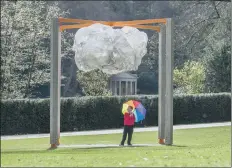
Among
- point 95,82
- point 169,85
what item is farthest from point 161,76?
point 95,82

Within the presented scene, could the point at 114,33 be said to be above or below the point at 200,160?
above

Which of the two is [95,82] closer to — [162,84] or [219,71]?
[219,71]

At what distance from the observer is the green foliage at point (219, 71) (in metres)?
38.2

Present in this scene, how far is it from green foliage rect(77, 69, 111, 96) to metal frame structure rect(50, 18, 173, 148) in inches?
600

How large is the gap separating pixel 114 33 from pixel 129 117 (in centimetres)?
249

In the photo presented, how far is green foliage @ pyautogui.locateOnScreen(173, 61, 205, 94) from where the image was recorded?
37.8 meters

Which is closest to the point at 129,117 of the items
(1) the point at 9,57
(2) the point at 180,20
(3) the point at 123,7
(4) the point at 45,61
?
(1) the point at 9,57

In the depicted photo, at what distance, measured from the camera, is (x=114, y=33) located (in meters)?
17.0

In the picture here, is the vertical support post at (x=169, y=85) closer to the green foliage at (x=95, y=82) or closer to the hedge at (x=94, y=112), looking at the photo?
the hedge at (x=94, y=112)

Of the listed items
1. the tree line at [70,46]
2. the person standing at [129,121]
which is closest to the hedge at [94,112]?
the tree line at [70,46]

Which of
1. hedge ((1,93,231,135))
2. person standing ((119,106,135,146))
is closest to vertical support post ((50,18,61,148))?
→ person standing ((119,106,135,146))

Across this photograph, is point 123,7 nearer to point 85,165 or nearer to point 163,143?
point 163,143

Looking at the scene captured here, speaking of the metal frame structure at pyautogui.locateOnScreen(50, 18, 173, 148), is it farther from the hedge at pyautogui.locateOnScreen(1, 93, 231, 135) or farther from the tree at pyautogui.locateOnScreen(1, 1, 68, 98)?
the tree at pyautogui.locateOnScreen(1, 1, 68, 98)

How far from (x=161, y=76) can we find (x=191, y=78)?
787 inches
